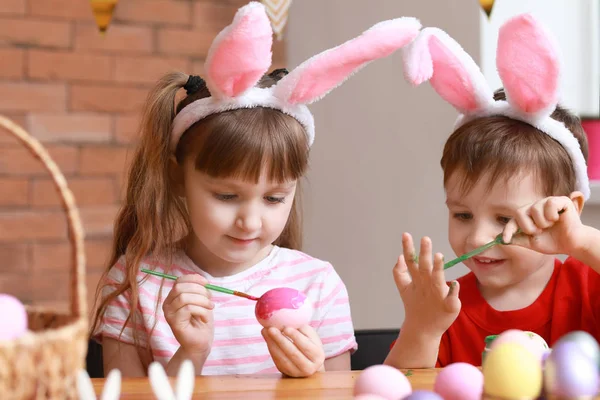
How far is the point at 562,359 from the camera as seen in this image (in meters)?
0.68

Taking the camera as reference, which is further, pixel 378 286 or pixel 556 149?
pixel 378 286

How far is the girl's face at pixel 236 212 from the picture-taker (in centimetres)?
133

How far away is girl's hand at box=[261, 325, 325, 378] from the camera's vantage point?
106 cm

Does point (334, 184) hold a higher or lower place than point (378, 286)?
higher

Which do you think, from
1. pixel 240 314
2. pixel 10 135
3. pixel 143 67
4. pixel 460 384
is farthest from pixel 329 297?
pixel 143 67

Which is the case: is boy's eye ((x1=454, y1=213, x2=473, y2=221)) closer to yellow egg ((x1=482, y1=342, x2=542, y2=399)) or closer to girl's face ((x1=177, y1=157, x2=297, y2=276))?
girl's face ((x1=177, y1=157, x2=297, y2=276))

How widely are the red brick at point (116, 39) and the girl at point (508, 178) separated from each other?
1.52m

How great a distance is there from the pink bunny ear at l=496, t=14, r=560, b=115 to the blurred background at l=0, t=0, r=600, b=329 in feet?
2.50

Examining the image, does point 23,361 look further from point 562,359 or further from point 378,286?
point 378,286

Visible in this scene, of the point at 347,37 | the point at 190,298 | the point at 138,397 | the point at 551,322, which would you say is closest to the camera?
the point at 138,397

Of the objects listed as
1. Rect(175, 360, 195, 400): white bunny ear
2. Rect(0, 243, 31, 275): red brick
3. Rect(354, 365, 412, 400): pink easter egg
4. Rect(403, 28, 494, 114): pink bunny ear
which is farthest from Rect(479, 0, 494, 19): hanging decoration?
Rect(0, 243, 31, 275): red brick

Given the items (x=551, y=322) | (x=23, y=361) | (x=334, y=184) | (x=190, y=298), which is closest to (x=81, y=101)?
(x=334, y=184)

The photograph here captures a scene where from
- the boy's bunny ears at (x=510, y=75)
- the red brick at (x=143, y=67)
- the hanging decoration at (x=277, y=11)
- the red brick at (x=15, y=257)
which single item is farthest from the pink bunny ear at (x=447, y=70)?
the red brick at (x=15, y=257)

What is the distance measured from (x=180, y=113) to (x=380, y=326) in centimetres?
117
